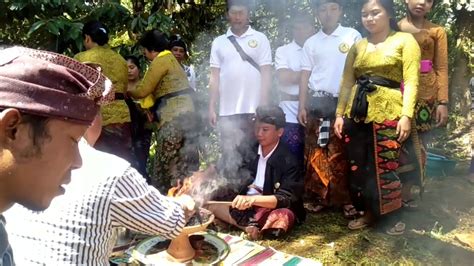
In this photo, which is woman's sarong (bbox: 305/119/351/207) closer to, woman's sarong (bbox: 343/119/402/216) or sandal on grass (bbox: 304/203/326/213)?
sandal on grass (bbox: 304/203/326/213)

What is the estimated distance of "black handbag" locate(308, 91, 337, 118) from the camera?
435 centimetres

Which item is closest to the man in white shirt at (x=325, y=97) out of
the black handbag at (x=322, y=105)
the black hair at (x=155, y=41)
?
the black handbag at (x=322, y=105)

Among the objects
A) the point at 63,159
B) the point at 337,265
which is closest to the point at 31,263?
the point at 63,159

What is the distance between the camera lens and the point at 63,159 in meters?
1.15

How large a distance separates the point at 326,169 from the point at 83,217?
2.99 meters

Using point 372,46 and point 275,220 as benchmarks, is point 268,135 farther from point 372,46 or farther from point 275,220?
point 372,46

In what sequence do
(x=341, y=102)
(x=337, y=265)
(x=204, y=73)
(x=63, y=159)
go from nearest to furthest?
(x=63, y=159) → (x=337, y=265) → (x=341, y=102) → (x=204, y=73)

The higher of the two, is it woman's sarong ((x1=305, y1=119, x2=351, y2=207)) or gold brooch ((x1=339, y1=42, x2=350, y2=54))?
gold brooch ((x1=339, y1=42, x2=350, y2=54))

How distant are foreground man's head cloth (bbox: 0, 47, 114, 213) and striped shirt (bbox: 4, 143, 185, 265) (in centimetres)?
69

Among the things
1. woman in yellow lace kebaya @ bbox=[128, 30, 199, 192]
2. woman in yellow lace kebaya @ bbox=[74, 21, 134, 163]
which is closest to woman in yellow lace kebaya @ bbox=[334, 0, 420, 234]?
woman in yellow lace kebaya @ bbox=[128, 30, 199, 192]

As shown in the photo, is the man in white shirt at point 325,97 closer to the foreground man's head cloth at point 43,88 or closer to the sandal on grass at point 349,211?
the sandal on grass at point 349,211

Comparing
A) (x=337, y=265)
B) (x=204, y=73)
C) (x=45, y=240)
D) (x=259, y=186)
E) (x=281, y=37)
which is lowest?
(x=337, y=265)

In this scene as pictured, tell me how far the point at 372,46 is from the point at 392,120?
599 mm

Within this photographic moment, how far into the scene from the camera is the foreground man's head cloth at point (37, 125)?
1.04m
